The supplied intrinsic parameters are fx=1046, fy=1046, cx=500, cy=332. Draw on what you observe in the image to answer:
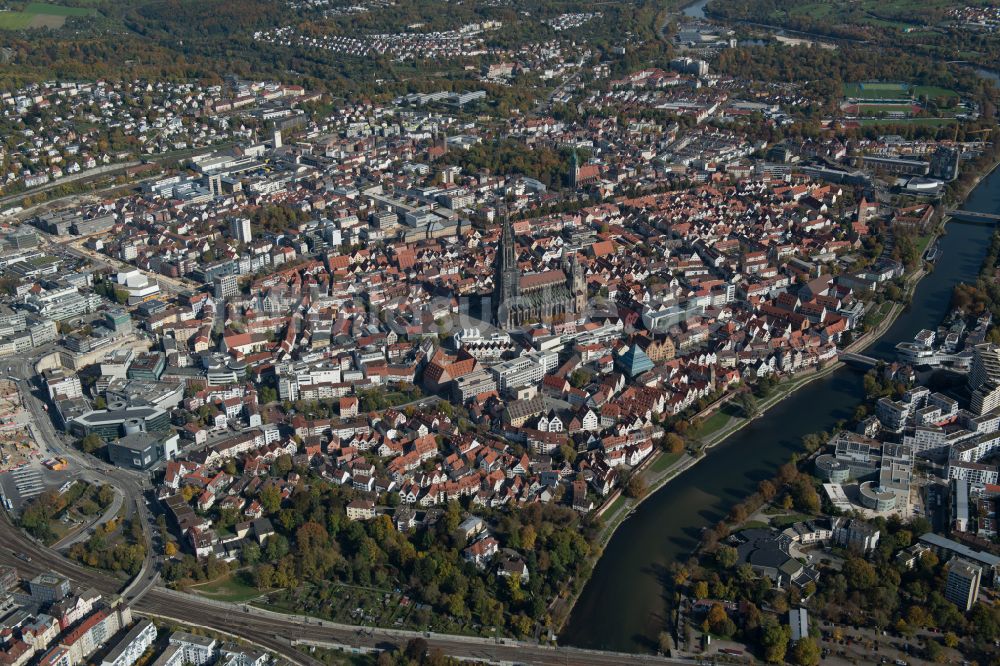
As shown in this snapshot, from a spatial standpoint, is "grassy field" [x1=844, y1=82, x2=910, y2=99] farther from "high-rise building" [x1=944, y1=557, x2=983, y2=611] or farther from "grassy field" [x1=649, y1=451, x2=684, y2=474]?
"high-rise building" [x1=944, y1=557, x2=983, y2=611]

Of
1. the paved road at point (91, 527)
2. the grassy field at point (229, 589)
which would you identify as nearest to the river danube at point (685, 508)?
the grassy field at point (229, 589)

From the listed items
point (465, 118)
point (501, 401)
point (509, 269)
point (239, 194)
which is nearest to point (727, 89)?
point (465, 118)

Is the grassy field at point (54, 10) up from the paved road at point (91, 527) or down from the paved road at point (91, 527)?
up

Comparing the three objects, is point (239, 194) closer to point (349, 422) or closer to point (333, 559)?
point (349, 422)

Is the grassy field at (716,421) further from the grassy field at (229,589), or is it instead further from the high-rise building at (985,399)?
the grassy field at (229,589)

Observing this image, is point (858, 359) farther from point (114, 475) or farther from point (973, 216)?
point (114, 475)

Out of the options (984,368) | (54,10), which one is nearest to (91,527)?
(984,368)

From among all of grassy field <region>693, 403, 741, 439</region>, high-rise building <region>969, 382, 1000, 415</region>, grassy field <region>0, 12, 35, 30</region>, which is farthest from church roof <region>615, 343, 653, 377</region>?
grassy field <region>0, 12, 35, 30</region>
